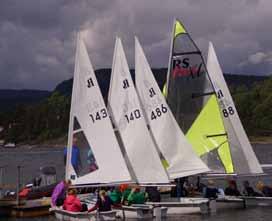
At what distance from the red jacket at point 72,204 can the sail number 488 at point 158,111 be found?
6.52 meters

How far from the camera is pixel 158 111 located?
31172 mm

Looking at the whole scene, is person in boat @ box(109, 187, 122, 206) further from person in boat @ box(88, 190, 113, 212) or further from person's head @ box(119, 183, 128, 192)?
person in boat @ box(88, 190, 113, 212)

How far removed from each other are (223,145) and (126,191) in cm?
666

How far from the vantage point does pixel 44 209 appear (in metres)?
30.2

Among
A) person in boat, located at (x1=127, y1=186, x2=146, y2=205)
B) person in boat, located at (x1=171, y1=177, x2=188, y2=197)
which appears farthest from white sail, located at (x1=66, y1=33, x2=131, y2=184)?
person in boat, located at (x1=171, y1=177, x2=188, y2=197)

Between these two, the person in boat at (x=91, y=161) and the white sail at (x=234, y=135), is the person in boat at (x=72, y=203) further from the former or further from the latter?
the white sail at (x=234, y=135)

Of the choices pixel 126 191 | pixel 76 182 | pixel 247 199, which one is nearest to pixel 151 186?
pixel 126 191

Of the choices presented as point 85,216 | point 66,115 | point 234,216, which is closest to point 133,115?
point 85,216

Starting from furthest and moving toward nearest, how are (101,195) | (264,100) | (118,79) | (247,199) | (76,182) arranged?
A: 1. (264,100)
2. (247,199)
3. (118,79)
4. (76,182)
5. (101,195)

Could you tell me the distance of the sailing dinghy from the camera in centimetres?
2811

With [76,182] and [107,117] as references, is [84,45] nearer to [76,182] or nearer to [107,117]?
[107,117]

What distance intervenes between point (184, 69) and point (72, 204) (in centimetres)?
1014

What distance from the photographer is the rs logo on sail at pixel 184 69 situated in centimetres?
3328

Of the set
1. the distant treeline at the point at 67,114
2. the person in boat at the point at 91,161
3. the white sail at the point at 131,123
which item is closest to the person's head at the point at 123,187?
the white sail at the point at 131,123
